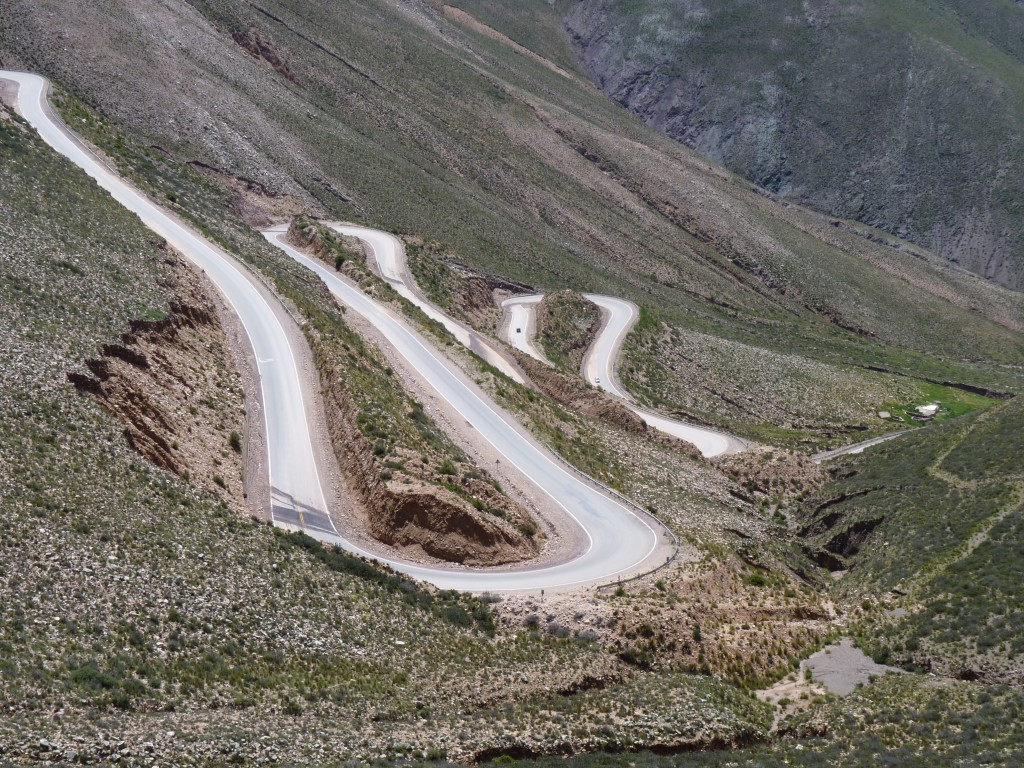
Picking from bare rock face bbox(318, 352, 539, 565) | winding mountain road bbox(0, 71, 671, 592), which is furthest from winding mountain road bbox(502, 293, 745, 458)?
bare rock face bbox(318, 352, 539, 565)

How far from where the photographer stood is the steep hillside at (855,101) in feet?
474

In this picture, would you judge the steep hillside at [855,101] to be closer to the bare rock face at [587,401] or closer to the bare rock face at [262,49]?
the bare rock face at [262,49]

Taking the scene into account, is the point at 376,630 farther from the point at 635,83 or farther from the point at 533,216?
the point at 635,83

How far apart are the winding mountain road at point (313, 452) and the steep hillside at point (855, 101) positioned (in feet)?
372

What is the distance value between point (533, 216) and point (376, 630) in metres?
78.1

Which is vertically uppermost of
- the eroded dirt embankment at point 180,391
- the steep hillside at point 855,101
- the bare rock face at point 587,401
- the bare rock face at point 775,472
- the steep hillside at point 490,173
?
the steep hillside at point 855,101

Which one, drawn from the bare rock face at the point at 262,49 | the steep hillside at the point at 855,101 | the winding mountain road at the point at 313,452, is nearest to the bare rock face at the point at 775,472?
the winding mountain road at the point at 313,452

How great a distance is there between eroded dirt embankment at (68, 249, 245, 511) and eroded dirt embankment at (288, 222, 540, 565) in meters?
3.56

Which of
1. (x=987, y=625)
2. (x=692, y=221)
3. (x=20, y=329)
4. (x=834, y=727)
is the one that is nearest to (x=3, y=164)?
(x=20, y=329)

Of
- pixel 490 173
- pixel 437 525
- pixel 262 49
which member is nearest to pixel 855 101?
pixel 490 173

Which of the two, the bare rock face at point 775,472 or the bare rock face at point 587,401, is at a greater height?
the bare rock face at point 775,472

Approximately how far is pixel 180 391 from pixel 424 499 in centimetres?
881

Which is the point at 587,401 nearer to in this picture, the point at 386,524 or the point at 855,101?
the point at 386,524

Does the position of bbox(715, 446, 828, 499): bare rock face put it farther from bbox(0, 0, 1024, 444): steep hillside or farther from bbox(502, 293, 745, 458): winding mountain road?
bbox(0, 0, 1024, 444): steep hillside
